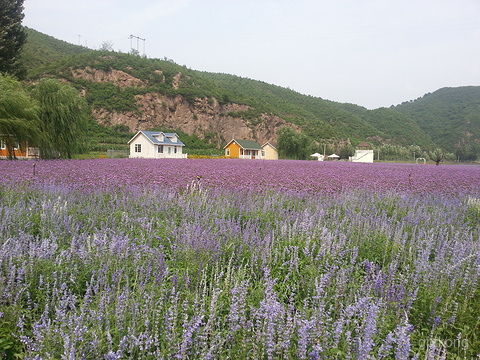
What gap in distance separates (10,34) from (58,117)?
17604 mm

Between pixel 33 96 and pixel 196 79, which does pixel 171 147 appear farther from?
pixel 196 79

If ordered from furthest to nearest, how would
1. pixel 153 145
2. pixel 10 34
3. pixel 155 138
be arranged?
pixel 155 138 < pixel 153 145 < pixel 10 34

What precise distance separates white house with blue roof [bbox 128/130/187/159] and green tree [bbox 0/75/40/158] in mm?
27541

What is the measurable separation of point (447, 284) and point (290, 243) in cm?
191

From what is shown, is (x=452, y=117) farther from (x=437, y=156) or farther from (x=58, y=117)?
(x=58, y=117)

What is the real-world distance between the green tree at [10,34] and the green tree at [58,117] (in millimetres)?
12127

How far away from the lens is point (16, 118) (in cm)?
1800

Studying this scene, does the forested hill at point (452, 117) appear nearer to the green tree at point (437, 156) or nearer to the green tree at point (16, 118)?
the green tree at point (437, 156)

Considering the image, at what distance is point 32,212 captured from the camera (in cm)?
526

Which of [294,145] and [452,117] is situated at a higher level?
[452,117]

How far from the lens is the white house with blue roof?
48.3 metres

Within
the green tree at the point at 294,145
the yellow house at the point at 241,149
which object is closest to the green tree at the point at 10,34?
the yellow house at the point at 241,149

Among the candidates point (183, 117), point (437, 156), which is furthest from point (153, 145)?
point (437, 156)

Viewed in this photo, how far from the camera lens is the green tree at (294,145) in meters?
60.8
